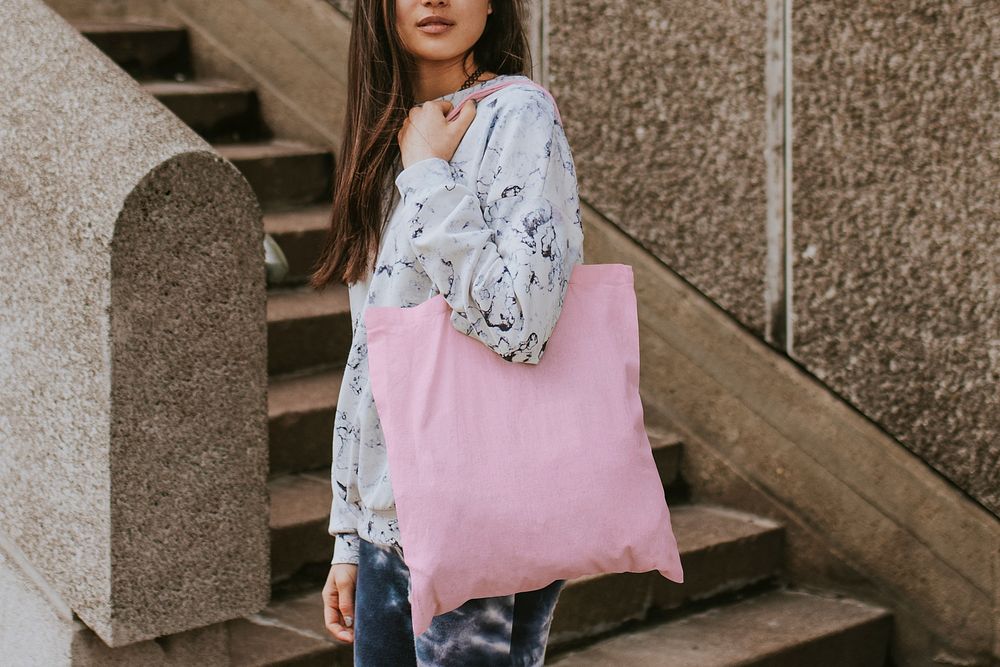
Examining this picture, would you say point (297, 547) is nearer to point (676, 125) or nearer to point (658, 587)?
point (658, 587)

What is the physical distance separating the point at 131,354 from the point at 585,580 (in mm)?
1373

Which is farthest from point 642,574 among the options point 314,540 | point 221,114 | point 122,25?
point 122,25

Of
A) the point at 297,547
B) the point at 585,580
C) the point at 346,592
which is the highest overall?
the point at 346,592

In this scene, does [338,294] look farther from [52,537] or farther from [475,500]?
[475,500]

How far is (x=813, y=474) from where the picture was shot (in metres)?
3.45

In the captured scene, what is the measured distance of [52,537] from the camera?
2396 millimetres

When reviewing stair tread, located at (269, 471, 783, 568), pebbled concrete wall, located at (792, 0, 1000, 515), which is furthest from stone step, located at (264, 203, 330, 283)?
pebbled concrete wall, located at (792, 0, 1000, 515)

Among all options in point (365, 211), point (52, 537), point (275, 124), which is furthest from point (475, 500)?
point (275, 124)

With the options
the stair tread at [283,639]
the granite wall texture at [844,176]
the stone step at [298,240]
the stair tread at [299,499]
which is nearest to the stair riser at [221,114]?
the stone step at [298,240]

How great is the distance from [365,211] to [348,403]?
0.91 feet

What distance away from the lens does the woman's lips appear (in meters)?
1.78

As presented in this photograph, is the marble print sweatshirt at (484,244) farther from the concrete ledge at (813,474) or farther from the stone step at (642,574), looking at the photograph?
the concrete ledge at (813,474)

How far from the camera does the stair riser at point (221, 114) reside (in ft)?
14.4

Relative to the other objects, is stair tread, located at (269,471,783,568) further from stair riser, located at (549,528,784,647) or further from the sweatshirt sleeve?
the sweatshirt sleeve
